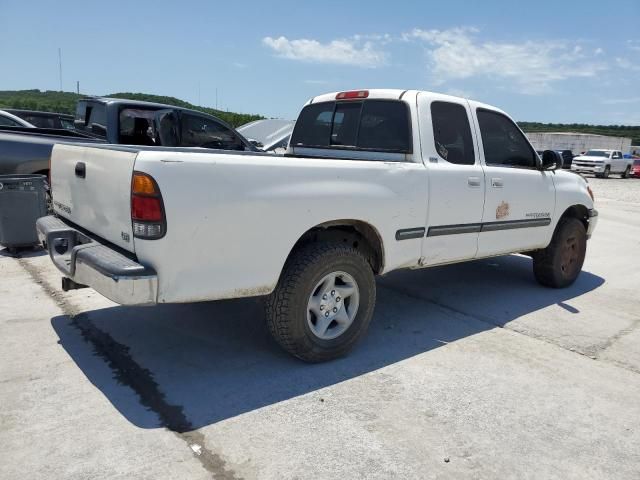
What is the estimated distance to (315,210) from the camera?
3264 millimetres

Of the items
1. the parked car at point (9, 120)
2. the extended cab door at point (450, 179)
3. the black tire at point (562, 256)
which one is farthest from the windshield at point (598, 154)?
the parked car at point (9, 120)

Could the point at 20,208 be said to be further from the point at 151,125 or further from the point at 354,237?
the point at 354,237

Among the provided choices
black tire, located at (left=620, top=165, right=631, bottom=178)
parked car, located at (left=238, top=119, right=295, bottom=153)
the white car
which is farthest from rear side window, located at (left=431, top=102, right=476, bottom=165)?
black tire, located at (left=620, top=165, right=631, bottom=178)

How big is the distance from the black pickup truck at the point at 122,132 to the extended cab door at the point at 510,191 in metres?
4.07

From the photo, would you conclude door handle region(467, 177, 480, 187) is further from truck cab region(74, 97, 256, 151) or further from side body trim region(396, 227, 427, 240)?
truck cab region(74, 97, 256, 151)

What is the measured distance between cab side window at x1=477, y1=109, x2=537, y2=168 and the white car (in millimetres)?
26858

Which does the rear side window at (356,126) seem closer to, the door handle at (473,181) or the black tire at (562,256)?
the door handle at (473,181)

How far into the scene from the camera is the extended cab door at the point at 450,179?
13.3 ft

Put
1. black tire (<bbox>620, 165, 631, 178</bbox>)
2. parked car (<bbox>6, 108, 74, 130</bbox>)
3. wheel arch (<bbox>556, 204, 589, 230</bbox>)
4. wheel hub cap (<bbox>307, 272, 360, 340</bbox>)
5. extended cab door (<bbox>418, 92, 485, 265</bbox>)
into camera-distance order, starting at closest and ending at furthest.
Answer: wheel hub cap (<bbox>307, 272, 360, 340</bbox>), extended cab door (<bbox>418, 92, 485, 265</bbox>), wheel arch (<bbox>556, 204, 589, 230</bbox>), parked car (<bbox>6, 108, 74, 130</bbox>), black tire (<bbox>620, 165, 631, 178</bbox>)

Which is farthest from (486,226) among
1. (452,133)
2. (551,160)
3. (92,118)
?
(92,118)

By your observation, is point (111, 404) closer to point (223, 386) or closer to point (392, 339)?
point (223, 386)

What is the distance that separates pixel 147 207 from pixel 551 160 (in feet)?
13.6

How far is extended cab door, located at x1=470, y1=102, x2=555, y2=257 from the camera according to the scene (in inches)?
181

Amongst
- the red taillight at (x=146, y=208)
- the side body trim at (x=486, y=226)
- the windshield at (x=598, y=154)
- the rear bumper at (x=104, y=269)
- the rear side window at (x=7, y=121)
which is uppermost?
the windshield at (x=598, y=154)
